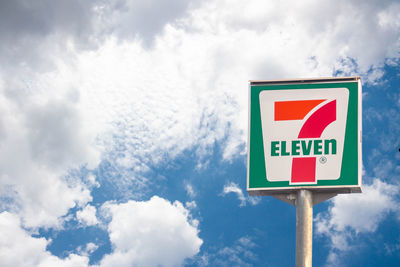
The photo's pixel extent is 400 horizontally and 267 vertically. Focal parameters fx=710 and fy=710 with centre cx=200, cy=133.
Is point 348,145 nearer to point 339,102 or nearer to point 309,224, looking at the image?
point 339,102

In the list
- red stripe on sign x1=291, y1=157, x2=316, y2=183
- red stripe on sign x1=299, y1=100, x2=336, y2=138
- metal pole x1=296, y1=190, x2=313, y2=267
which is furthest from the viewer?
red stripe on sign x1=299, y1=100, x2=336, y2=138

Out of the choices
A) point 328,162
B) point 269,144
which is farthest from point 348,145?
point 269,144

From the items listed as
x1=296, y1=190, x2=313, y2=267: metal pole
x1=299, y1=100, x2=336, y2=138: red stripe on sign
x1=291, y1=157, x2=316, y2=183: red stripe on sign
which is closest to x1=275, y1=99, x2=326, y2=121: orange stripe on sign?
x1=299, y1=100, x2=336, y2=138: red stripe on sign

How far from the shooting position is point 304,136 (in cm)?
2542

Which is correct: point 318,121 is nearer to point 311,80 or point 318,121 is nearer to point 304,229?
point 311,80

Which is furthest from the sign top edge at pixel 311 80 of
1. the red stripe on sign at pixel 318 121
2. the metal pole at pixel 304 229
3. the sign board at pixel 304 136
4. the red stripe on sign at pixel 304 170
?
the metal pole at pixel 304 229

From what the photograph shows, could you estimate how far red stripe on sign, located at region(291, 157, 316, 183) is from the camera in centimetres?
2481

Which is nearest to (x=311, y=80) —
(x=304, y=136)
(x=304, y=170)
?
(x=304, y=136)

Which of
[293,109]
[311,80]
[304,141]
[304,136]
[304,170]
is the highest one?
[311,80]

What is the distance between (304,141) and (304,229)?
10.6 ft

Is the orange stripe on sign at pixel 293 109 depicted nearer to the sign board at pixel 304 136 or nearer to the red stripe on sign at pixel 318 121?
the sign board at pixel 304 136

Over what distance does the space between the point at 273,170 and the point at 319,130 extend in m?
2.19

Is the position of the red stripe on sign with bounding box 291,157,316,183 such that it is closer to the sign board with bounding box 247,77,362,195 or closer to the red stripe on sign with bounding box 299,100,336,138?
the sign board with bounding box 247,77,362,195

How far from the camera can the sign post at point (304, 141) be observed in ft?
81.5
